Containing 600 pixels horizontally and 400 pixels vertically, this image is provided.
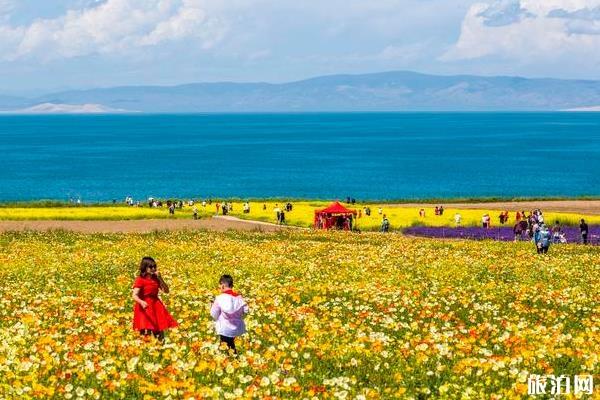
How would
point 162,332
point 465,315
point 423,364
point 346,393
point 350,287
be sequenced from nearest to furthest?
point 346,393 → point 423,364 → point 162,332 → point 465,315 → point 350,287

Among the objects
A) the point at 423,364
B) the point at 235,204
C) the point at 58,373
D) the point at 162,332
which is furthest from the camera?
the point at 235,204

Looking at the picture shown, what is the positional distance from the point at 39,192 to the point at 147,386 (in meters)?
143

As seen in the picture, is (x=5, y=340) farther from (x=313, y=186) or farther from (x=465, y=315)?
(x=313, y=186)

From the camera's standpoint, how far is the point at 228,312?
14227 mm

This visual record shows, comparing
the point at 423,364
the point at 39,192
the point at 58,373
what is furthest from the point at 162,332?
the point at 39,192

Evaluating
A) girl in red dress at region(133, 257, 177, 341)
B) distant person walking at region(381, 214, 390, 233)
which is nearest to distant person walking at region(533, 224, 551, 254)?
distant person walking at region(381, 214, 390, 233)

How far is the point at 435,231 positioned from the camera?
60969mm

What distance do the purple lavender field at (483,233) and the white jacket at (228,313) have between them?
141 ft

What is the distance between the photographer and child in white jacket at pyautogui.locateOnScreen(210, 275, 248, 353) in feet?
46.7

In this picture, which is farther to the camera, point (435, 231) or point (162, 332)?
point (435, 231)

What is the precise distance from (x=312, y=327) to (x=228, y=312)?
240 cm

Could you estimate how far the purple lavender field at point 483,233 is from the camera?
57.0 metres

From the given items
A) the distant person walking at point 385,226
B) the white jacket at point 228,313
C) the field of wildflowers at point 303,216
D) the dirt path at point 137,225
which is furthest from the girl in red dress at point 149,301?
the field of wildflowers at point 303,216

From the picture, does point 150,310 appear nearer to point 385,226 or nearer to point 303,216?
point 385,226
